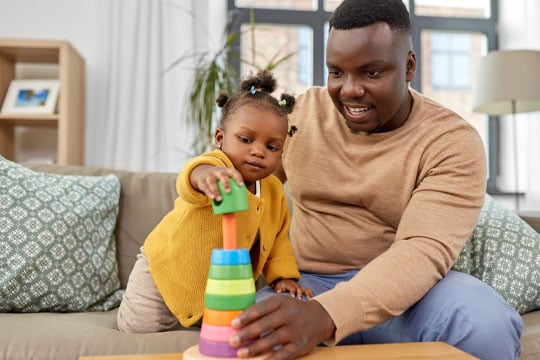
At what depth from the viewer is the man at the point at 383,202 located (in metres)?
1.04

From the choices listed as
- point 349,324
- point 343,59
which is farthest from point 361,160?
point 349,324

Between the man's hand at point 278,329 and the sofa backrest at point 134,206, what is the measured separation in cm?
97

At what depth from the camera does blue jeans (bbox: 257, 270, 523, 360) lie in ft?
3.42

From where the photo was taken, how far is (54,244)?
155 cm

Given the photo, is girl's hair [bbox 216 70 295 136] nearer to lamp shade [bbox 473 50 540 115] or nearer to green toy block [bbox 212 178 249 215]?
green toy block [bbox 212 178 249 215]

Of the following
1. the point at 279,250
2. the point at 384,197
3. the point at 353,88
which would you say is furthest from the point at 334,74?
the point at 279,250

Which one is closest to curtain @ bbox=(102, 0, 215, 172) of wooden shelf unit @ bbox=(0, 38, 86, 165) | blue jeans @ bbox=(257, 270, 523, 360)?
wooden shelf unit @ bbox=(0, 38, 86, 165)

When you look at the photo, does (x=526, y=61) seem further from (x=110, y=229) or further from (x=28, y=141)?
(x=28, y=141)

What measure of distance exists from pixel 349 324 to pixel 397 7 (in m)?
0.77

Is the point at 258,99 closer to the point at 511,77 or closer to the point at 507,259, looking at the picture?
the point at 507,259

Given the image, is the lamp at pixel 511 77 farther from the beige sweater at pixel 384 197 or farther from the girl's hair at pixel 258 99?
the girl's hair at pixel 258 99

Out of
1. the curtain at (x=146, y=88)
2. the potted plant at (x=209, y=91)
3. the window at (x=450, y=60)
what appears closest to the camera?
the potted plant at (x=209, y=91)

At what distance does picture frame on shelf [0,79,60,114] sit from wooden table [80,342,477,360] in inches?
91.0

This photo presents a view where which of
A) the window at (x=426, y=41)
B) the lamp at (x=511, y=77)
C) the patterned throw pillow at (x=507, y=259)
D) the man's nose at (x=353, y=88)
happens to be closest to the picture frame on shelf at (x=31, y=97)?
the window at (x=426, y=41)
